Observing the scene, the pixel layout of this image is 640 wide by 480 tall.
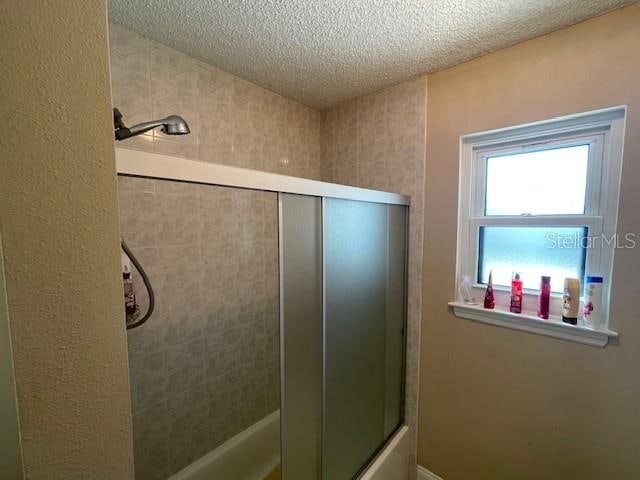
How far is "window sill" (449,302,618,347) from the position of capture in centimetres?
105

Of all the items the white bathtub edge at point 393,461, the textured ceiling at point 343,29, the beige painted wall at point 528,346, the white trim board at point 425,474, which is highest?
the textured ceiling at point 343,29

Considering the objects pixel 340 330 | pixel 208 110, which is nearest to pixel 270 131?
pixel 208 110

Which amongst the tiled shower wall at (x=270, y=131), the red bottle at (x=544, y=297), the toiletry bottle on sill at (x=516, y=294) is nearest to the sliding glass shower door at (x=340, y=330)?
the tiled shower wall at (x=270, y=131)

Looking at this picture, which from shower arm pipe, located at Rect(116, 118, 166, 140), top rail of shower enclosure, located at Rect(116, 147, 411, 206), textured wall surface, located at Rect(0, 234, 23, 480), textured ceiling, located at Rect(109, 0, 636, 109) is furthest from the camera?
textured ceiling, located at Rect(109, 0, 636, 109)

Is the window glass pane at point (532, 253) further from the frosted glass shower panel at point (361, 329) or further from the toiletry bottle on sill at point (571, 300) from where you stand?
the frosted glass shower panel at point (361, 329)

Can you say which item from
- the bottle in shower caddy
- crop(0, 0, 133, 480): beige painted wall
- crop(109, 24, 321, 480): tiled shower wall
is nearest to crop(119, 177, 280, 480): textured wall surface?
crop(109, 24, 321, 480): tiled shower wall

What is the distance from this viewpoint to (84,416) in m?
0.37

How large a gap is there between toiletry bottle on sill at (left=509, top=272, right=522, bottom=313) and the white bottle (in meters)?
0.22

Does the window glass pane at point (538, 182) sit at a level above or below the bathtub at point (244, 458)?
above

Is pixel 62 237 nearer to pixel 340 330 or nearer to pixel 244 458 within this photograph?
pixel 340 330

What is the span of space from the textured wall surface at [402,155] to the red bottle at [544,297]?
0.52 m

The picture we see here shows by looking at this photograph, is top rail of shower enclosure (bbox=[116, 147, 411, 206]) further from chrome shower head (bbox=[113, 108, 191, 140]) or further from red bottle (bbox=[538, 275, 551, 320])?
red bottle (bbox=[538, 275, 551, 320])

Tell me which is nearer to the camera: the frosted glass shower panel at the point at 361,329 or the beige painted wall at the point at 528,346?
the beige painted wall at the point at 528,346

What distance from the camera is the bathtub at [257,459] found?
1.40 meters
